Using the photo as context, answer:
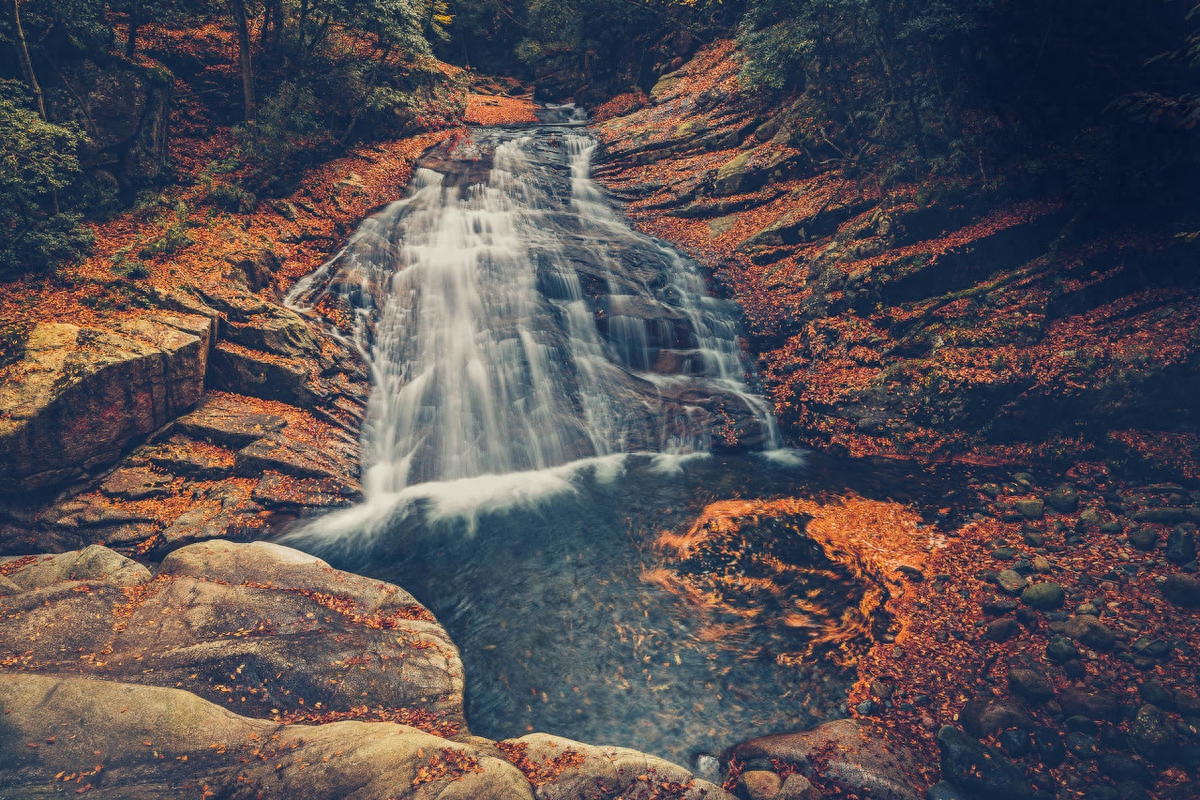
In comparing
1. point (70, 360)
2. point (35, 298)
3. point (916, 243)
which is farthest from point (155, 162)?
point (916, 243)

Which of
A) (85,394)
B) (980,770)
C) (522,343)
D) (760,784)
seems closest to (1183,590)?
(980,770)

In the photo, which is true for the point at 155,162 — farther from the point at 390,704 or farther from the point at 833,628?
the point at 833,628

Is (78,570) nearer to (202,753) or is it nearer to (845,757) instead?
(202,753)

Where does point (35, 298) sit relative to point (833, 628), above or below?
above

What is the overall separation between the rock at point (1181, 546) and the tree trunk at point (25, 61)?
2402 cm

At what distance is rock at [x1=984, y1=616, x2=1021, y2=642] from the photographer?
766 cm

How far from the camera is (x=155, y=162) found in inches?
556

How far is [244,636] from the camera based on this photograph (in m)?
6.91

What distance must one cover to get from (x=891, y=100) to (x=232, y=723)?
20516 millimetres

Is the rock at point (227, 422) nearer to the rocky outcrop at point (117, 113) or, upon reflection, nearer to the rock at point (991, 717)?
the rocky outcrop at point (117, 113)

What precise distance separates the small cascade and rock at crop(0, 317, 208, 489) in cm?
392

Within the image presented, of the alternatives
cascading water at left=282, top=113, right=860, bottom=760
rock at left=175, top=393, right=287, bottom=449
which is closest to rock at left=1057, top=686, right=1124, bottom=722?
cascading water at left=282, top=113, right=860, bottom=760

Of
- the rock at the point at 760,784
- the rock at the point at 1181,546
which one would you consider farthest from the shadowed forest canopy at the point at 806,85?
the rock at the point at 760,784

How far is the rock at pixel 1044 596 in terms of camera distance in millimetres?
7887
